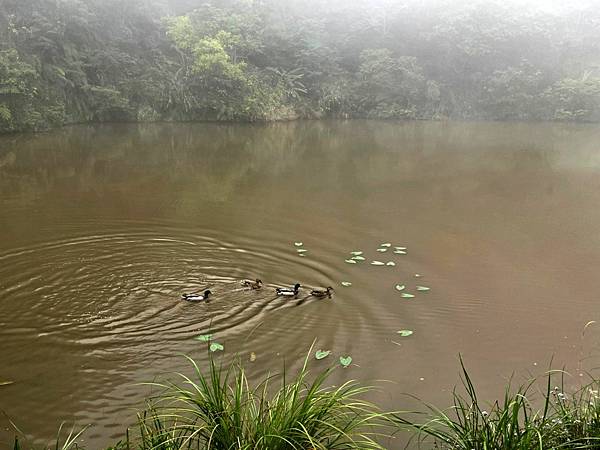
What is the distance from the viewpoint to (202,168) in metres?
13.2

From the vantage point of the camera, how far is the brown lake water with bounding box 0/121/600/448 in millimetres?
4328

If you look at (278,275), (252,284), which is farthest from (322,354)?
(278,275)

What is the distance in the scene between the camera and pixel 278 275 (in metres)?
6.24

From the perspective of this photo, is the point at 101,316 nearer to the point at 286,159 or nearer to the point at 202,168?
the point at 202,168

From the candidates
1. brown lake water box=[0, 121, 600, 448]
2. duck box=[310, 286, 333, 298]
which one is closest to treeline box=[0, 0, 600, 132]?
brown lake water box=[0, 121, 600, 448]

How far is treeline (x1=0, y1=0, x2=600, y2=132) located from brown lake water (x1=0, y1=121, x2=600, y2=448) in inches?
316

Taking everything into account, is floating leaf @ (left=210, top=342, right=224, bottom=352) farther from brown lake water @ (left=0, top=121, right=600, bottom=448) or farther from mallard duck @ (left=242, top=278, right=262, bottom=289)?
mallard duck @ (left=242, top=278, right=262, bottom=289)

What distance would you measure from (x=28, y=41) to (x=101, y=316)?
17.1 meters

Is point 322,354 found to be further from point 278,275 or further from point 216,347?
point 278,275

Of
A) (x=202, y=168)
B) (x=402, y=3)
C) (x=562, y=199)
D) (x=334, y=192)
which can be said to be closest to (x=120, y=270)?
(x=334, y=192)

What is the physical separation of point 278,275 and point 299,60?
22315 mm

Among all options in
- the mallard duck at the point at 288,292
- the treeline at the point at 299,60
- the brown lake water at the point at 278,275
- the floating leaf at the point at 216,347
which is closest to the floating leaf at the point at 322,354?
the brown lake water at the point at 278,275

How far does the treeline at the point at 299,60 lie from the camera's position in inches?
782

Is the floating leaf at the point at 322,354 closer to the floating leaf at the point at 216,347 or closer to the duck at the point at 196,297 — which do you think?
the floating leaf at the point at 216,347
